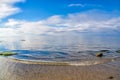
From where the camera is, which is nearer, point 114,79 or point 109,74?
point 114,79

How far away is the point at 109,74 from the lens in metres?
15.8

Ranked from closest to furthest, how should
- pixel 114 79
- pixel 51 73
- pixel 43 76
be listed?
pixel 114 79, pixel 43 76, pixel 51 73

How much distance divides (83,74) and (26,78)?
5.03 m

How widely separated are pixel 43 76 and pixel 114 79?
19.4ft

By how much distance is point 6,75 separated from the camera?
15.8 m

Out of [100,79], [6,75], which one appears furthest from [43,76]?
[100,79]

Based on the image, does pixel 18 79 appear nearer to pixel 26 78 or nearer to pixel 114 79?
pixel 26 78

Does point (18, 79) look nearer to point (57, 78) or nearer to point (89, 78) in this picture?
point (57, 78)

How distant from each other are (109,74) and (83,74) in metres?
2.26

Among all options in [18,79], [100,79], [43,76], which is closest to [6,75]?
[18,79]

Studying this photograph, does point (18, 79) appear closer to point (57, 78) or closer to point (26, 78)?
point (26, 78)

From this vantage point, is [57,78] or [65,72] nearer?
[57,78]

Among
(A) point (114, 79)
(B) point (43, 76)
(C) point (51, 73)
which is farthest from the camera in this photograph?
(C) point (51, 73)

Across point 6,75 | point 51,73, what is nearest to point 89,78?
point 51,73
